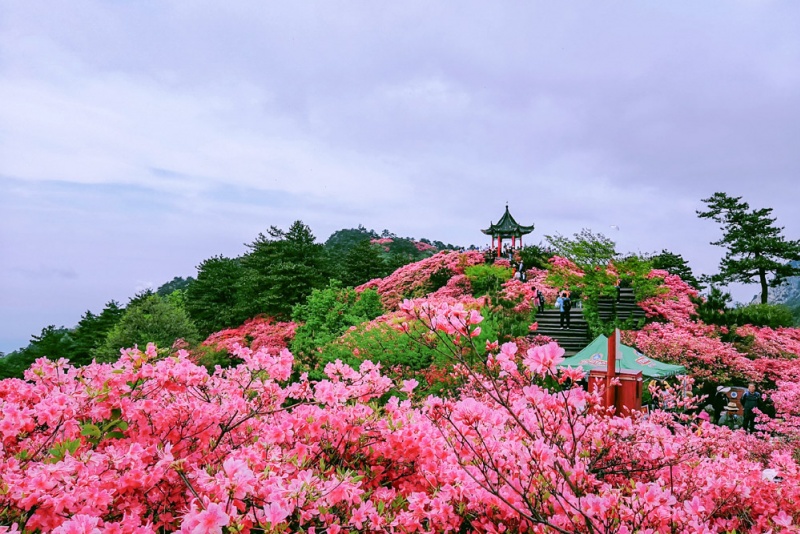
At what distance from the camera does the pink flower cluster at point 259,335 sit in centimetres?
2031

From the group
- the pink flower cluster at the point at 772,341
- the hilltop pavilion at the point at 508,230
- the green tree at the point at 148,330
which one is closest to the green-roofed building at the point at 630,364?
the pink flower cluster at the point at 772,341

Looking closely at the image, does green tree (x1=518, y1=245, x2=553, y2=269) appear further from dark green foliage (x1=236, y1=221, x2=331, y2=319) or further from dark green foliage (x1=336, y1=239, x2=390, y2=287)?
dark green foliage (x1=236, y1=221, x2=331, y2=319)

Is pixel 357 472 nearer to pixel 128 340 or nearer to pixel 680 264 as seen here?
pixel 128 340

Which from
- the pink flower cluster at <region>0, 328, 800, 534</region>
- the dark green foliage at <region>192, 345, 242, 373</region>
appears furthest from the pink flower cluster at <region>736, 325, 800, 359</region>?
the dark green foliage at <region>192, 345, 242, 373</region>

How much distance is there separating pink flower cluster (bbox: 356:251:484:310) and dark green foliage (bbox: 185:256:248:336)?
953 centimetres

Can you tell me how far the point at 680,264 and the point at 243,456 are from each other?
113 feet

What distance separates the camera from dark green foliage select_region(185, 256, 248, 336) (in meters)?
27.0

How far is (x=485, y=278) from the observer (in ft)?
71.4

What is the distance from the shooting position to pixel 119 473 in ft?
7.46

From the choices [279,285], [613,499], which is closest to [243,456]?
[613,499]

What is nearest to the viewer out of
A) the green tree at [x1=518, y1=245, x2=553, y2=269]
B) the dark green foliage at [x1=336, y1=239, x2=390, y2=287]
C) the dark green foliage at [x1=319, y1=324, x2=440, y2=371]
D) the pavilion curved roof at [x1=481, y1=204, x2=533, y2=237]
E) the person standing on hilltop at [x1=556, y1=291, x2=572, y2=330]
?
the dark green foliage at [x1=319, y1=324, x2=440, y2=371]

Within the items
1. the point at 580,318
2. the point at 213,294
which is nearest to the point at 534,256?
the point at 580,318

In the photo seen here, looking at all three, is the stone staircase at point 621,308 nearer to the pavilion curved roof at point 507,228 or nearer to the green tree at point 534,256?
the green tree at point 534,256

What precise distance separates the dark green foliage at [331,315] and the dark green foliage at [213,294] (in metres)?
11.8
